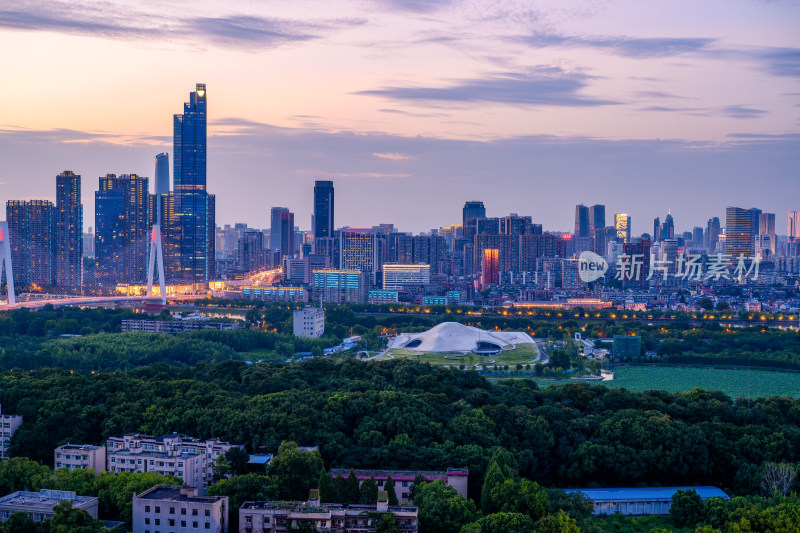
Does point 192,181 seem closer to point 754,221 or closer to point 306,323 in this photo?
point 306,323

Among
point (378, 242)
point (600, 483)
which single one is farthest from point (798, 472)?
point (378, 242)

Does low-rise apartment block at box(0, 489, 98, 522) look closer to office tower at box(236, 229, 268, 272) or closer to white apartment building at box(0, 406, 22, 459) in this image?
white apartment building at box(0, 406, 22, 459)

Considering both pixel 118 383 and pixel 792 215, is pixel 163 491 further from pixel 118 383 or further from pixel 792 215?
pixel 792 215

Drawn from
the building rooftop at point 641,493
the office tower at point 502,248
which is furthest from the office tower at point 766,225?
the building rooftop at point 641,493

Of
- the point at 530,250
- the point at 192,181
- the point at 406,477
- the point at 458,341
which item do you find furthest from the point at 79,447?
the point at 530,250

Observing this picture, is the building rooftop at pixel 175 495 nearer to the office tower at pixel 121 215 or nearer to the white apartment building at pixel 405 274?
the white apartment building at pixel 405 274

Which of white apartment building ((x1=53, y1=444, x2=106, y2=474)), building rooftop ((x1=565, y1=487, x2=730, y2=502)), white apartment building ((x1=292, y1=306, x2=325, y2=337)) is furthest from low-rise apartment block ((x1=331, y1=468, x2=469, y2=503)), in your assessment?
white apartment building ((x1=292, y1=306, x2=325, y2=337))

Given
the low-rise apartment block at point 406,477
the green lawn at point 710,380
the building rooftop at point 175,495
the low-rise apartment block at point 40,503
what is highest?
the building rooftop at point 175,495

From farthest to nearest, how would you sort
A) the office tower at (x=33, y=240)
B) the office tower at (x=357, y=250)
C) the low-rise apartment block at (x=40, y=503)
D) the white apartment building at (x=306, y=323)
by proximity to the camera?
the office tower at (x=357, y=250) → the office tower at (x=33, y=240) → the white apartment building at (x=306, y=323) → the low-rise apartment block at (x=40, y=503)
